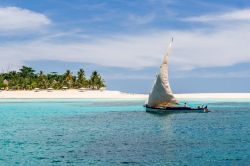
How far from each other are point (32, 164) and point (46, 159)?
2.25 meters

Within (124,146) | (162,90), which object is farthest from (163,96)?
(124,146)

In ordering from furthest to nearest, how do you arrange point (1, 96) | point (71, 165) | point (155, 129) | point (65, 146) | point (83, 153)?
point (1, 96)
point (155, 129)
point (65, 146)
point (83, 153)
point (71, 165)

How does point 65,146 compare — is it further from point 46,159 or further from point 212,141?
point 212,141

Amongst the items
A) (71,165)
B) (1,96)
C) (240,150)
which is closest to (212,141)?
(240,150)

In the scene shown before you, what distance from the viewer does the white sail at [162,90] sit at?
278ft

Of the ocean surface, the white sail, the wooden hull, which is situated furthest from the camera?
the wooden hull

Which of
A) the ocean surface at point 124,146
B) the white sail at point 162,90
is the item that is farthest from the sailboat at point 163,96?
the ocean surface at point 124,146

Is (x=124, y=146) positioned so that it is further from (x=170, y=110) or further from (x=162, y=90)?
(x=170, y=110)

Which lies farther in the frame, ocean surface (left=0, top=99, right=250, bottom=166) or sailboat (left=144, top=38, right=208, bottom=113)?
sailboat (left=144, top=38, right=208, bottom=113)

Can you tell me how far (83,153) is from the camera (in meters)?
39.8

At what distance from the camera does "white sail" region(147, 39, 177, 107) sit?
84.7m

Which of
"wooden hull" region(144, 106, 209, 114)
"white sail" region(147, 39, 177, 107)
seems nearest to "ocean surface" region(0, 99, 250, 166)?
"white sail" region(147, 39, 177, 107)

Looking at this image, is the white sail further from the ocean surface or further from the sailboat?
the ocean surface

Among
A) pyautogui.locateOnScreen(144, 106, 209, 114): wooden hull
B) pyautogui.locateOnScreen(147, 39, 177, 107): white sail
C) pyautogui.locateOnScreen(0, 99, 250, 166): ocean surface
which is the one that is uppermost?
pyautogui.locateOnScreen(147, 39, 177, 107): white sail
